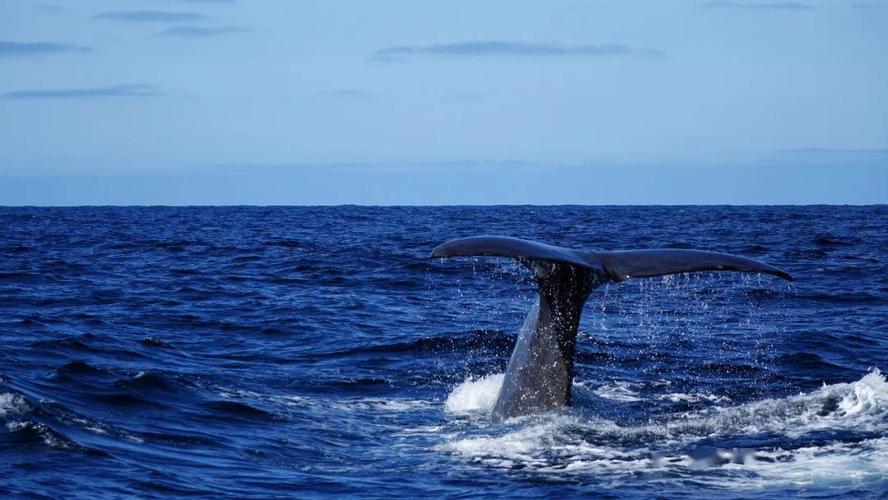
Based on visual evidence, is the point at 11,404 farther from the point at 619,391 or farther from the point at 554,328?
the point at 619,391

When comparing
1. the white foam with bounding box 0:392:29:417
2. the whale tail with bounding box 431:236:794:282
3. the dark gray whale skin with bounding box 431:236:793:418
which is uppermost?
the whale tail with bounding box 431:236:794:282

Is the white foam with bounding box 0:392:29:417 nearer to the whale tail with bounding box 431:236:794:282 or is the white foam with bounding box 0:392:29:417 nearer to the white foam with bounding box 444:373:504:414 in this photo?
the white foam with bounding box 444:373:504:414

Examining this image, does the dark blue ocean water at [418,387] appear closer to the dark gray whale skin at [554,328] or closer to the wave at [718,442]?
the wave at [718,442]

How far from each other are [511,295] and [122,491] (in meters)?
13.3

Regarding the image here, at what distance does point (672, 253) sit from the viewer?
866cm

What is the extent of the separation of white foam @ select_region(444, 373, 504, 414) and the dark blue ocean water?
0.05 m

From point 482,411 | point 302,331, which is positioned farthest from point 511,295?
point 482,411

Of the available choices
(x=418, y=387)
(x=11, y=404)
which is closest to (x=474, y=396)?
(x=418, y=387)

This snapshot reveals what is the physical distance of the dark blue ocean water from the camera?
775 centimetres

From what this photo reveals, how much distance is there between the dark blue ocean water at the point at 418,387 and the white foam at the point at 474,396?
48 millimetres

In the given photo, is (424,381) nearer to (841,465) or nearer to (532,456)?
(532,456)

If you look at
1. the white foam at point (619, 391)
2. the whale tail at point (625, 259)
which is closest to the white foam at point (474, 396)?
the white foam at point (619, 391)

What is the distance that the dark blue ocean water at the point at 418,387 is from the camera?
7.75m

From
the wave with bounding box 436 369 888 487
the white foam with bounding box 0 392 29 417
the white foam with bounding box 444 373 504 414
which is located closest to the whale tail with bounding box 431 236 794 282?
the wave with bounding box 436 369 888 487
